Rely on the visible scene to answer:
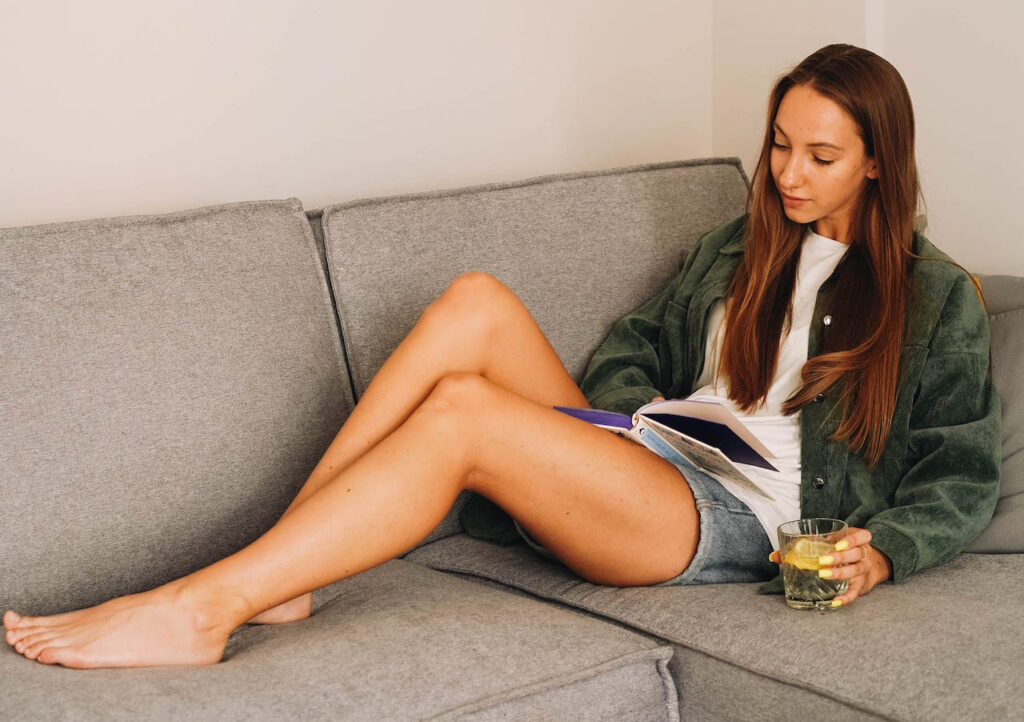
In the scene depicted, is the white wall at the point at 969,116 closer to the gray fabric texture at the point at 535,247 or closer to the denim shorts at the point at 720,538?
the gray fabric texture at the point at 535,247

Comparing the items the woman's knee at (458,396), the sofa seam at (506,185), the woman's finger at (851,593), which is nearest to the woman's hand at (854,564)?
the woman's finger at (851,593)

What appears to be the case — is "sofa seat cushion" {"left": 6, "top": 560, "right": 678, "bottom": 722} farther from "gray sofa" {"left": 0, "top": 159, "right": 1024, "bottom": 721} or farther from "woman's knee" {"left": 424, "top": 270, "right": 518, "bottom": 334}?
"woman's knee" {"left": 424, "top": 270, "right": 518, "bottom": 334}

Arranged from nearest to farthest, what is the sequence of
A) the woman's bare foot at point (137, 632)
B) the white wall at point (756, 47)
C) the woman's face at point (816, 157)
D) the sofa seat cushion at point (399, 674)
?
the sofa seat cushion at point (399, 674), the woman's bare foot at point (137, 632), the woman's face at point (816, 157), the white wall at point (756, 47)

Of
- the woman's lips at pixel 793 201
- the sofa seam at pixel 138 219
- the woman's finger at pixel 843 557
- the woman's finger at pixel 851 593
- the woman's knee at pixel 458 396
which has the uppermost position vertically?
the sofa seam at pixel 138 219

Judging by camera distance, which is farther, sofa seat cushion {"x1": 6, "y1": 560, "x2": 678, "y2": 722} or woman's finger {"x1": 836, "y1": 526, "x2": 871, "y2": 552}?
woman's finger {"x1": 836, "y1": 526, "x2": 871, "y2": 552}

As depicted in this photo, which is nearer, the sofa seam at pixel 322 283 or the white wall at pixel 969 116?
the sofa seam at pixel 322 283

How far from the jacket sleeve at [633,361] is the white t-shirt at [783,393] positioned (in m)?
0.10

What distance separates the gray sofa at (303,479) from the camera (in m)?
1.30

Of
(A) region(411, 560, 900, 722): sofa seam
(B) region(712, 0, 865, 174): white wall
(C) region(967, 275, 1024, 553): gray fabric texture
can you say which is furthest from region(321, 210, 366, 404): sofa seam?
(B) region(712, 0, 865, 174): white wall

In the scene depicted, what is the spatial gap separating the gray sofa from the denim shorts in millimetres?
34

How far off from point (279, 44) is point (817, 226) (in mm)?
A: 1122

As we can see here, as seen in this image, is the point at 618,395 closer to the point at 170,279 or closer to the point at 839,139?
the point at 839,139

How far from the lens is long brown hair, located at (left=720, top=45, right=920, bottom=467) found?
5.67ft

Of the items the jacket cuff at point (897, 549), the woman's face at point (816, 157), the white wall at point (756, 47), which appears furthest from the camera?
the white wall at point (756, 47)
